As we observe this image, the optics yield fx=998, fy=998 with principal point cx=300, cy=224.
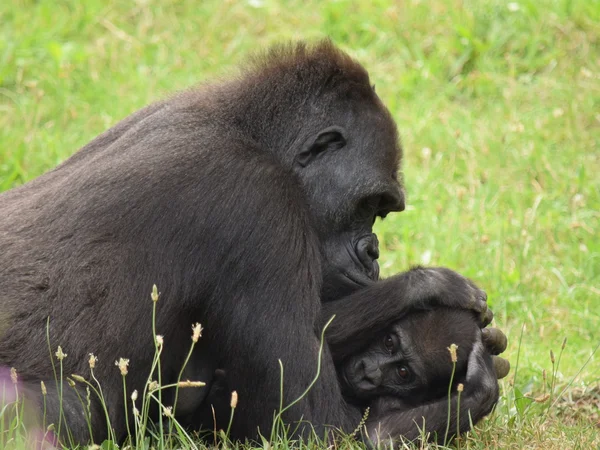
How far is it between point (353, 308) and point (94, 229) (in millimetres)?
1176

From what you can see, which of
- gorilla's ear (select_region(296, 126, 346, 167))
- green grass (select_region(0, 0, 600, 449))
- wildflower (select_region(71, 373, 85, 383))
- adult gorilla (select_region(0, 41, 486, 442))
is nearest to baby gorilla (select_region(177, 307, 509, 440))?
adult gorilla (select_region(0, 41, 486, 442))

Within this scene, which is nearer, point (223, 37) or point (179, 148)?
point (179, 148)

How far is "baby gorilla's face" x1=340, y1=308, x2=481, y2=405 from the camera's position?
4.35 metres

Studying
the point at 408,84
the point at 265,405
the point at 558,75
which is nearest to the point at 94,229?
the point at 265,405

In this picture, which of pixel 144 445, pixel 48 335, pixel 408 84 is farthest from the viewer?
pixel 408 84

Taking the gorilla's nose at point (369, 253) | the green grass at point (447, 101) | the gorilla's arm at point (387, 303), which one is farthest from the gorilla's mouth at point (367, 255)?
the green grass at point (447, 101)

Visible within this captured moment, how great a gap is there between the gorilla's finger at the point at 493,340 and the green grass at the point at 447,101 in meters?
0.93

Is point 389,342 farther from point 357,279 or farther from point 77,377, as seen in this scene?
point 77,377

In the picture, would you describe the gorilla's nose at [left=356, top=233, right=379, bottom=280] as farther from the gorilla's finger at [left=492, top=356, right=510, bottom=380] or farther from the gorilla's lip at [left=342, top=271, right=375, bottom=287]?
the gorilla's finger at [left=492, top=356, right=510, bottom=380]

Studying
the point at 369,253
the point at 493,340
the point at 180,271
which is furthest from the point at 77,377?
the point at 493,340

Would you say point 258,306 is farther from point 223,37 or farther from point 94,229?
point 223,37

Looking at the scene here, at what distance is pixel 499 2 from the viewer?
9453 millimetres

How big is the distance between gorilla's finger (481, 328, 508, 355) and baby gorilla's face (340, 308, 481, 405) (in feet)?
0.19

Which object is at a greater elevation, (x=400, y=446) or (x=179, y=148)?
(x=179, y=148)
